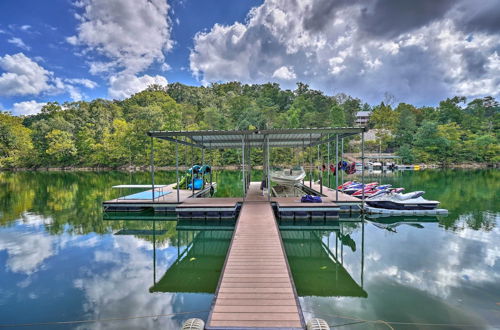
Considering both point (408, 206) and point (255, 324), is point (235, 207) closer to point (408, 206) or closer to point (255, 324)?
point (255, 324)

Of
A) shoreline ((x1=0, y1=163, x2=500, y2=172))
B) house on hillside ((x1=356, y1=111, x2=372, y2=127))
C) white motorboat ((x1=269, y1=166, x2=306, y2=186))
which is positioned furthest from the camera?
house on hillside ((x1=356, y1=111, x2=372, y2=127))

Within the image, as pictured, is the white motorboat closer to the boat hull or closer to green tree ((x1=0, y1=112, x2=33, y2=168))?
the boat hull

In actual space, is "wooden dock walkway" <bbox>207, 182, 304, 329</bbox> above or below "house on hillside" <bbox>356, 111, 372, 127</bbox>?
below

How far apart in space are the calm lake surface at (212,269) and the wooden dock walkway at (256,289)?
0.81 meters

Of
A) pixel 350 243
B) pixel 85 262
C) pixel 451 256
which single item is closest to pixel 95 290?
pixel 85 262

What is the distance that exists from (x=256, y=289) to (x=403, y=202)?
10.0 m

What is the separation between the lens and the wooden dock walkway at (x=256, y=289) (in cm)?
306

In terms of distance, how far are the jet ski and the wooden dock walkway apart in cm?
733

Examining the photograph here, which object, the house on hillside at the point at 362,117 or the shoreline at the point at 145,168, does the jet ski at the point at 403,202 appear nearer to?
the shoreline at the point at 145,168

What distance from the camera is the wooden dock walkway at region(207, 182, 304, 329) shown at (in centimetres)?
306

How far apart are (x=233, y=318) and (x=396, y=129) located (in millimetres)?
53622

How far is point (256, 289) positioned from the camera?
3.79 meters

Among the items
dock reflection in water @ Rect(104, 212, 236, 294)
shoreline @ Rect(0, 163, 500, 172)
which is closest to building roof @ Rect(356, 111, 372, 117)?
shoreline @ Rect(0, 163, 500, 172)

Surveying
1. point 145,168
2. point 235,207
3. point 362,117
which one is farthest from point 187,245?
point 362,117
